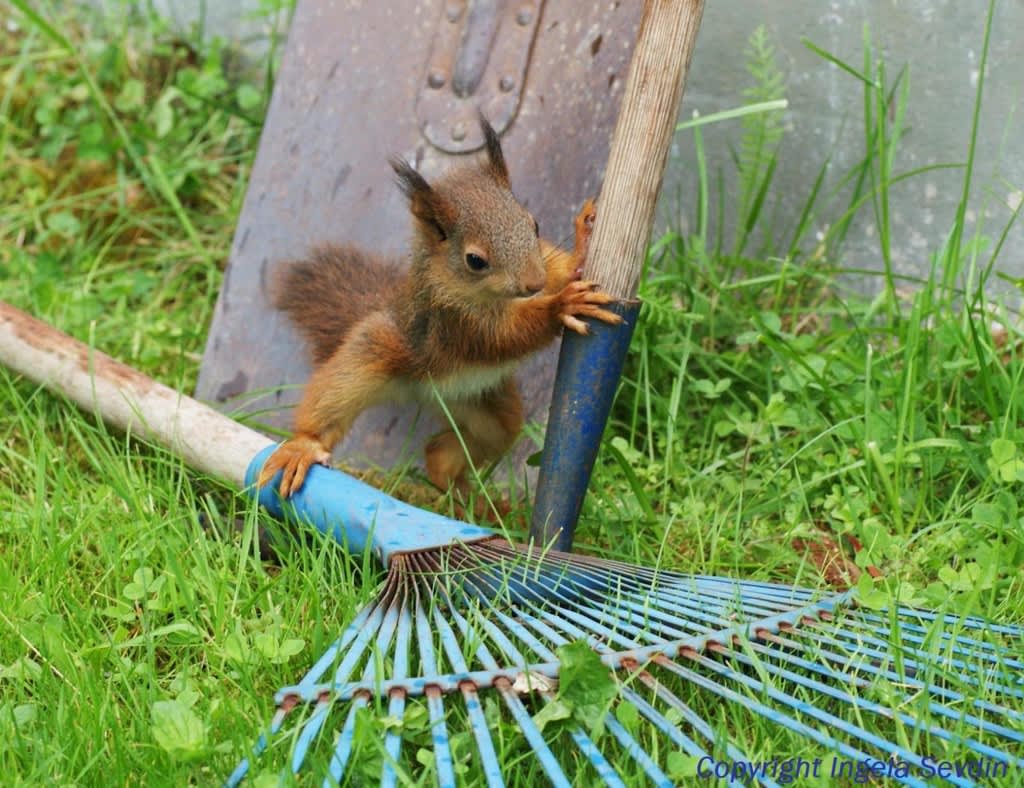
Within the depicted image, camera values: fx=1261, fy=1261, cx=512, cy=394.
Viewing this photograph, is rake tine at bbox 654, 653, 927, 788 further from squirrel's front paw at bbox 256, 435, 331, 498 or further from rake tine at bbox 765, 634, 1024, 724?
squirrel's front paw at bbox 256, 435, 331, 498

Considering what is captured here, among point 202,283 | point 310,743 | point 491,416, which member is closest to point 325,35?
point 202,283

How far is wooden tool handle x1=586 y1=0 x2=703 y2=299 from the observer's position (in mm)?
1985

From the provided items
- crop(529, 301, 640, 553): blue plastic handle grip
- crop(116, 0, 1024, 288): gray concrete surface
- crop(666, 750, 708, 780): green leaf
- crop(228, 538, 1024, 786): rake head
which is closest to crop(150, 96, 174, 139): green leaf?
crop(116, 0, 1024, 288): gray concrete surface

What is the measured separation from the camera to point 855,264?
9.30 feet

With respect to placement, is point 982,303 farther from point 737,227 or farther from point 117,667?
point 117,667

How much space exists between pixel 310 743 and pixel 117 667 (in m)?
0.42

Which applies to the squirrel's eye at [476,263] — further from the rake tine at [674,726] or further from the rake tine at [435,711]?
the rake tine at [674,726]

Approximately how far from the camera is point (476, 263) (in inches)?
86.8

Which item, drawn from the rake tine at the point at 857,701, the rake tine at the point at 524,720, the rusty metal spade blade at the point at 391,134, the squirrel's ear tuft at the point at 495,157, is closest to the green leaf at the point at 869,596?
the rake tine at the point at 857,701

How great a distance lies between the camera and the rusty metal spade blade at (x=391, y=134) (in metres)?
2.57

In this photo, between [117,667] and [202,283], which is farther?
[202,283]

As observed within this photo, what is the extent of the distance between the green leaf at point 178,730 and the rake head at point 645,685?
8 cm

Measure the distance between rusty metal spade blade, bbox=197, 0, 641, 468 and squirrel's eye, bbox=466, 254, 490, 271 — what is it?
0.32m

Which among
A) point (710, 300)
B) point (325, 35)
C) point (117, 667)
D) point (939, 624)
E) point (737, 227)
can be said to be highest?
point (325, 35)
